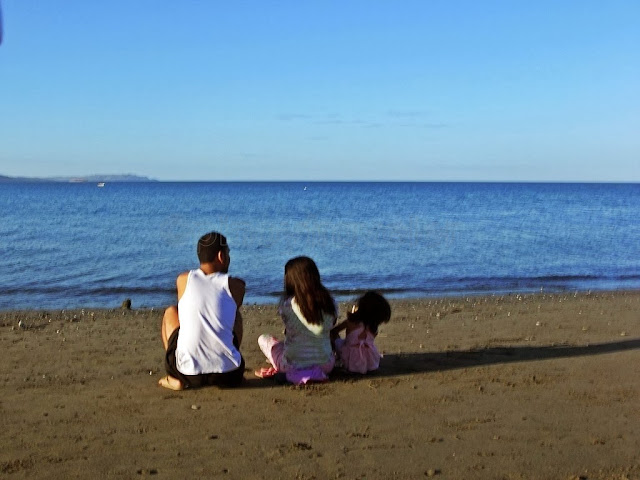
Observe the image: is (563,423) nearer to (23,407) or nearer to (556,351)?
(556,351)

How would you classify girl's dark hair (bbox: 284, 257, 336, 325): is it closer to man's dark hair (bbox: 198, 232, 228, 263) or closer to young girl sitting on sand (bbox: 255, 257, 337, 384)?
young girl sitting on sand (bbox: 255, 257, 337, 384)

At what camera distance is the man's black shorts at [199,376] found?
18.9 ft

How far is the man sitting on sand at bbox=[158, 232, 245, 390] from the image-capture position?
→ 224 inches

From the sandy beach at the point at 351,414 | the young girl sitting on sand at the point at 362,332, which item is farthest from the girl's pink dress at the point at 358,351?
the sandy beach at the point at 351,414

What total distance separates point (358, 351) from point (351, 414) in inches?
45.8

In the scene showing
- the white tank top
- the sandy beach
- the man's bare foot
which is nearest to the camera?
the sandy beach

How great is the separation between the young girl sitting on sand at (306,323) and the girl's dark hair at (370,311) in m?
0.31

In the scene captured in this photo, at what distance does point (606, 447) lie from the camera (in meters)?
4.58

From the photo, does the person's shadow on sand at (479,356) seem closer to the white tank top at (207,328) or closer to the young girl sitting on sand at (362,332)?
the young girl sitting on sand at (362,332)

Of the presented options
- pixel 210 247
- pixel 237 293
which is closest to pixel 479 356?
pixel 237 293

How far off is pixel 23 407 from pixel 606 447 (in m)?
4.24

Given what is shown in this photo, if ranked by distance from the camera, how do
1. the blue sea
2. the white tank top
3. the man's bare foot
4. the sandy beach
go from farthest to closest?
the blue sea < the man's bare foot < the white tank top < the sandy beach

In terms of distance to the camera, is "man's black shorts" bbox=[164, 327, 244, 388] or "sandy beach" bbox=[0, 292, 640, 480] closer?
→ "sandy beach" bbox=[0, 292, 640, 480]

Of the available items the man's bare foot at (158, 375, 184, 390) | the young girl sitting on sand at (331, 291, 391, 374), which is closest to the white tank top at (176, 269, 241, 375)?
the man's bare foot at (158, 375, 184, 390)
